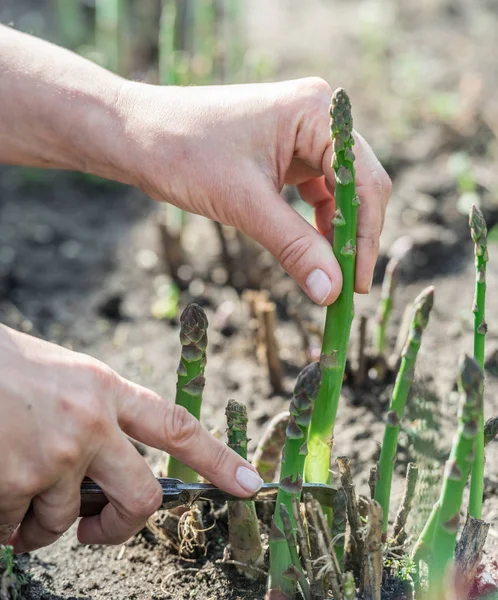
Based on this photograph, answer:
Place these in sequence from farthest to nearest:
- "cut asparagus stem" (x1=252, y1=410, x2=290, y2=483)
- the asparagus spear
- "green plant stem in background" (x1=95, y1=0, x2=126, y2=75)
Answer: "green plant stem in background" (x1=95, y1=0, x2=126, y2=75) → "cut asparagus stem" (x1=252, y1=410, x2=290, y2=483) → the asparagus spear

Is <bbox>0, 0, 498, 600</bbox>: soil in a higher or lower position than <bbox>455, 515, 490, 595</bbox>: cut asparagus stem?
higher

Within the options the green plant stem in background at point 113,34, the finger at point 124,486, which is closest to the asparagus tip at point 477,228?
the finger at point 124,486

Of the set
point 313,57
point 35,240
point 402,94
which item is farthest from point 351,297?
point 313,57

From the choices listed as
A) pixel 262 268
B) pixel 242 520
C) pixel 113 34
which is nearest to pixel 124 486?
pixel 242 520

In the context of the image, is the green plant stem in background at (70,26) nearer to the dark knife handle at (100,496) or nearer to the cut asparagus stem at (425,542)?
the dark knife handle at (100,496)

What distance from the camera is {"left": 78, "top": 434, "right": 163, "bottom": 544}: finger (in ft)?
4.50

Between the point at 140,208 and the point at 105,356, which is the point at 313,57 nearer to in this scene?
the point at 140,208

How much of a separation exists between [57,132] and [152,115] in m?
0.30

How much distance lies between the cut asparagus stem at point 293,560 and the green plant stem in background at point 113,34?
2844 mm

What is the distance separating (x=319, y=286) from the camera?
154 cm

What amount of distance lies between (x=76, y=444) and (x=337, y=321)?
22.2 inches

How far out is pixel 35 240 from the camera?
3.40 meters

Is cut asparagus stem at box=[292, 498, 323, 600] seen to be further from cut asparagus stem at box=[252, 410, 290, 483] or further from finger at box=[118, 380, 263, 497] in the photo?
cut asparagus stem at box=[252, 410, 290, 483]

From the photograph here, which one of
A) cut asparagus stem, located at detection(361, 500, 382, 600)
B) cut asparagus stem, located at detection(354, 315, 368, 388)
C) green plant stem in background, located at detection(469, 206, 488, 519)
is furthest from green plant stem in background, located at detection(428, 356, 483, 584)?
cut asparagus stem, located at detection(354, 315, 368, 388)
